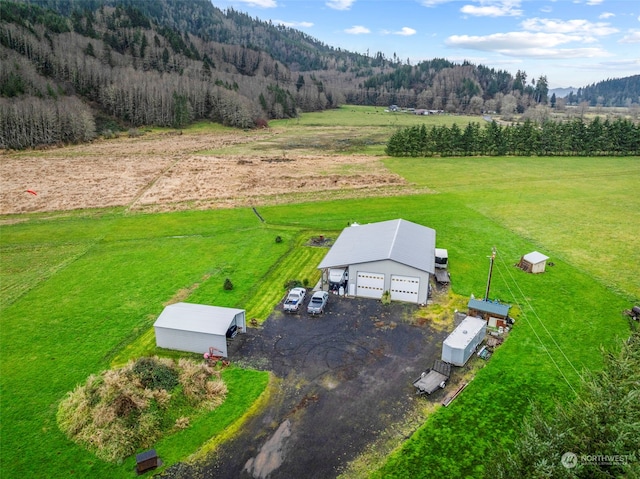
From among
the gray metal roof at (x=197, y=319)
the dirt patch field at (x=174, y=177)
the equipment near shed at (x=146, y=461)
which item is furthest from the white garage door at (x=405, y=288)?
the dirt patch field at (x=174, y=177)

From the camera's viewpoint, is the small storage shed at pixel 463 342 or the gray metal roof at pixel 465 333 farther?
the gray metal roof at pixel 465 333

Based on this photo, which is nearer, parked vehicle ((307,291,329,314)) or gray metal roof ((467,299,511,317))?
gray metal roof ((467,299,511,317))

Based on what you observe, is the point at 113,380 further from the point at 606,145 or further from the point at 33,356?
the point at 606,145

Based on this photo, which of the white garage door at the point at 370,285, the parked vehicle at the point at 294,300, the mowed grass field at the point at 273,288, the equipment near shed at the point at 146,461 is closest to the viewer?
the equipment near shed at the point at 146,461

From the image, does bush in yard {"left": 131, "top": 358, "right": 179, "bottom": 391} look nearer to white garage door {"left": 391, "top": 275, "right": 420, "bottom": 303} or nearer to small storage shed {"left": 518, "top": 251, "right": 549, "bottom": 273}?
white garage door {"left": 391, "top": 275, "right": 420, "bottom": 303}

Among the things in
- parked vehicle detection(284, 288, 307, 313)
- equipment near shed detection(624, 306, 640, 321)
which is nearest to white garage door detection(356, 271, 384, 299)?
parked vehicle detection(284, 288, 307, 313)

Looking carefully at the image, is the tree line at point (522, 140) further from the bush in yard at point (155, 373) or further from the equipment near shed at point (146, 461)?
the equipment near shed at point (146, 461)

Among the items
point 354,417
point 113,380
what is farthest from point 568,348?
point 113,380

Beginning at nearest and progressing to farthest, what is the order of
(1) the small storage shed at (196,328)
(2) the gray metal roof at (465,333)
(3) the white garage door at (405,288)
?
Answer: (2) the gray metal roof at (465,333) < (1) the small storage shed at (196,328) < (3) the white garage door at (405,288)
